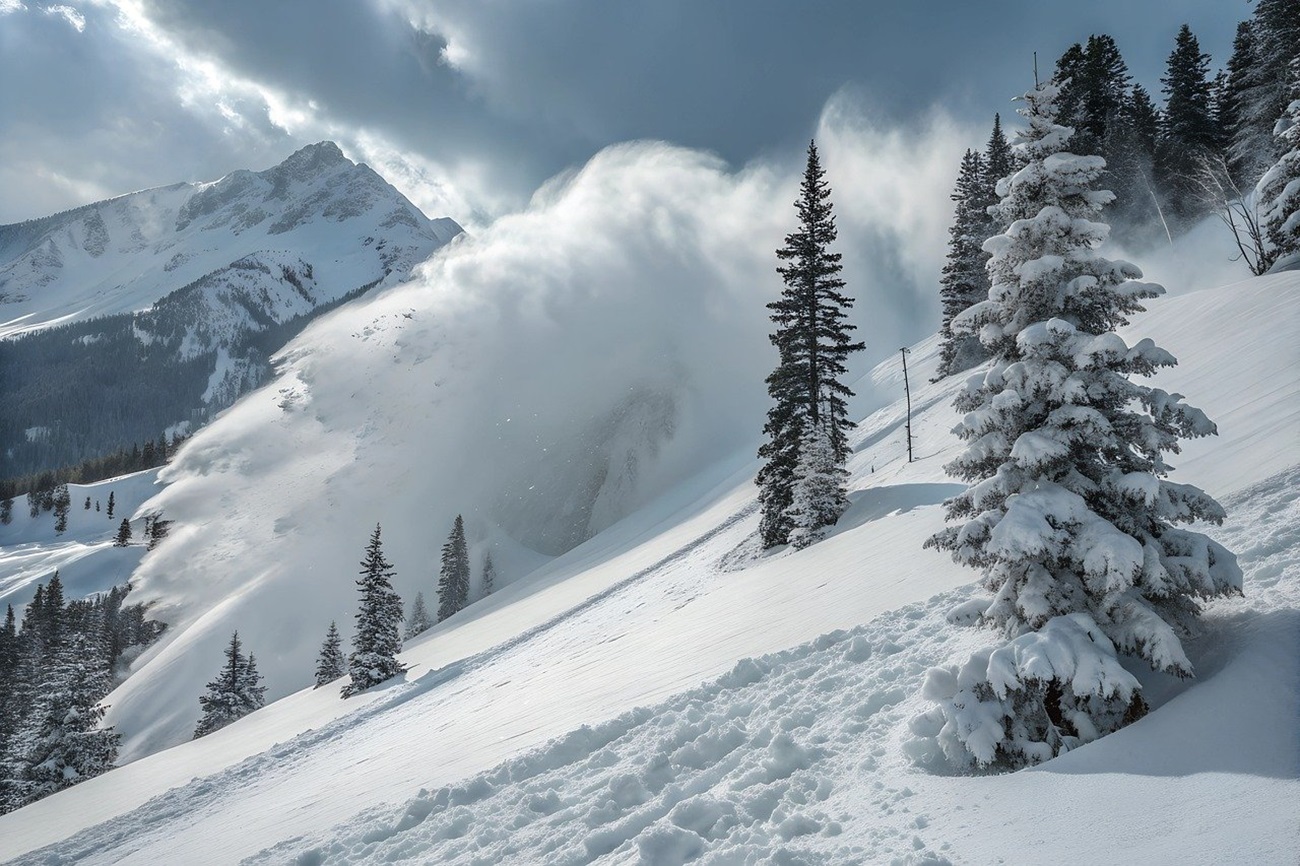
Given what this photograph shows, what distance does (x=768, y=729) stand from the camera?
9.01 m

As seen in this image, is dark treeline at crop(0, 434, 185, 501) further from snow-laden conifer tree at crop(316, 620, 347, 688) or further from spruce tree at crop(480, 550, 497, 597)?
snow-laden conifer tree at crop(316, 620, 347, 688)

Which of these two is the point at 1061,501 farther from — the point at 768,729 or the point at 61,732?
the point at 61,732

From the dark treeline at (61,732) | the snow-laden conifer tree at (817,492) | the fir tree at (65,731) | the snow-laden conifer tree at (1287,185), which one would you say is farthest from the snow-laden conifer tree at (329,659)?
the snow-laden conifer tree at (1287,185)

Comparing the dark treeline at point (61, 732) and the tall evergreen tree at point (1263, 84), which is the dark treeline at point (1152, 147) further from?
the dark treeline at point (61, 732)

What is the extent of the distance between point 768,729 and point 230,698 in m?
51.5

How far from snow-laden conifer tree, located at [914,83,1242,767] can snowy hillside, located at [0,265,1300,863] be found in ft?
1.80

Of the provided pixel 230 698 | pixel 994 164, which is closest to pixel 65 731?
pixel 230 698

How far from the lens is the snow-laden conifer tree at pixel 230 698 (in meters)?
46.2

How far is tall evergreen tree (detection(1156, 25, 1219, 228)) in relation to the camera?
153 feet

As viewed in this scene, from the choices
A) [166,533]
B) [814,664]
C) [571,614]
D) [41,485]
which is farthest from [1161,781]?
[41,485]

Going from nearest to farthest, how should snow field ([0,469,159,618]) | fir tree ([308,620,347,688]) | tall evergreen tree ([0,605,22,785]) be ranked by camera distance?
tall evergreen tree ([0,605,22,785]), fir tree ([308,620,347,688]), snow field ([0,469,159,618])

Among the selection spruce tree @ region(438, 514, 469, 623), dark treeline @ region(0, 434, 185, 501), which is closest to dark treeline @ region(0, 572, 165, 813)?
spruce tree @ region(438, 514, 469, 623)

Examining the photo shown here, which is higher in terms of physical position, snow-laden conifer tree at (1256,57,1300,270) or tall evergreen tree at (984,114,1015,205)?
tall evergreen tree at (984,114,1015,205)

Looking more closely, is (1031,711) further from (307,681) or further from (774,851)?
(307,681)
